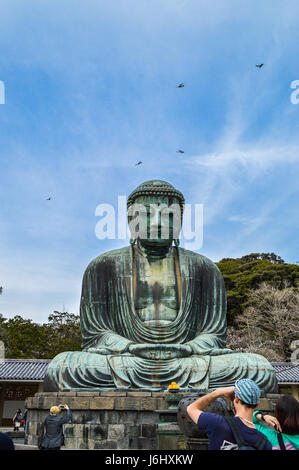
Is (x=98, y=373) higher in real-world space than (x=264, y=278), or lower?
lower

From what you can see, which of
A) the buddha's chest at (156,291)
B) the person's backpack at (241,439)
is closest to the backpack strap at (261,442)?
the person's backpack at (241,439)

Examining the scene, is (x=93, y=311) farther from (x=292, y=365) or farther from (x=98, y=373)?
(x=292, y=365)

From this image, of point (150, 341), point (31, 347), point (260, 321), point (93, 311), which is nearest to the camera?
point (150, 341)

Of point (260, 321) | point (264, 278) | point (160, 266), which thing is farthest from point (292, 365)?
point (160, 266)

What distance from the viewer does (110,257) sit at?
29.5ft

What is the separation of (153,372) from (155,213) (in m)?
3.04

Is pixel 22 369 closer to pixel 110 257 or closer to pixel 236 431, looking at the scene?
pixel 110 257

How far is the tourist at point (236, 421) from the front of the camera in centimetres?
246

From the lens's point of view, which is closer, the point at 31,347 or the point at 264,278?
the point at 31,347

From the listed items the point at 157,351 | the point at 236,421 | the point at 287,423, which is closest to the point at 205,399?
the point at 236,421

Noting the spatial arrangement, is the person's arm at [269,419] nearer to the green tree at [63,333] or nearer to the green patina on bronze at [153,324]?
the green patina on bronze at [153,324]

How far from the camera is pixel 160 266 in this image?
891 cm

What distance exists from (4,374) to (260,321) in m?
14.8

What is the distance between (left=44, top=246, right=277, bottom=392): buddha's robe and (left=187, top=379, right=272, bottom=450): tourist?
4536 mm
